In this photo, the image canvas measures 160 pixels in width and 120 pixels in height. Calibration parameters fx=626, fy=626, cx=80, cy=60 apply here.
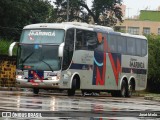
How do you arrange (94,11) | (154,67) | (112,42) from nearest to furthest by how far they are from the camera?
(112,42), (154,67), (94,11)

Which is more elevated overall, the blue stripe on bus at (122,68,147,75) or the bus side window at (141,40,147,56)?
the bus side window at (141,40,147,56)

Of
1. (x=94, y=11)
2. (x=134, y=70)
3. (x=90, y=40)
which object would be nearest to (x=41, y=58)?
(x=90, y=40)

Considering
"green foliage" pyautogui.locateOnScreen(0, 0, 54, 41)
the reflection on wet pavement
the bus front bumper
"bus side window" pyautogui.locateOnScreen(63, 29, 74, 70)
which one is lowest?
the reflection on wet pavement

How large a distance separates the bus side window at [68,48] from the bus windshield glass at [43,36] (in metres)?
0.36

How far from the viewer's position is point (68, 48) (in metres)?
30.2

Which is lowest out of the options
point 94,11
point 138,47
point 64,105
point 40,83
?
point 64,105

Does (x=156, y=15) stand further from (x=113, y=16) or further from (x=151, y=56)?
(x=151, y=56)

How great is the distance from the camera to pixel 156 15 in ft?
411

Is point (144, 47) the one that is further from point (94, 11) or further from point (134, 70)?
point (94, 11)

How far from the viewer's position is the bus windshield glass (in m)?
30.0

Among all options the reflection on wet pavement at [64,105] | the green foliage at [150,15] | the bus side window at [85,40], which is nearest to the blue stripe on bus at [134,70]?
the bus side window at [85,40]

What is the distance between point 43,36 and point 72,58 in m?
1.78

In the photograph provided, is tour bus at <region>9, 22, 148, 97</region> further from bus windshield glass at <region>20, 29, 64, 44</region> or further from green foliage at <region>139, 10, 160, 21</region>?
green foliage at <region>139, 10, 160, 21</region>

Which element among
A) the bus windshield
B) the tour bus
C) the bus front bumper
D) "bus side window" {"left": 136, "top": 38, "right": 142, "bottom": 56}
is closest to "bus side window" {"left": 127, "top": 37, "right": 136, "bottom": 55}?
the tour bus
